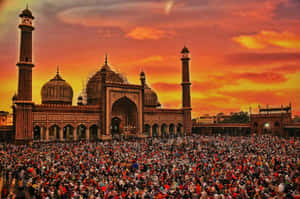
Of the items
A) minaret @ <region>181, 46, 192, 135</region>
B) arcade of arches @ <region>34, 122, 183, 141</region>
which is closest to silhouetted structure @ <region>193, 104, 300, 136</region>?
minaret @ <region>181, 46, 192, 135</region>

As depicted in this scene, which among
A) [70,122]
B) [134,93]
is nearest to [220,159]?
[70,122]

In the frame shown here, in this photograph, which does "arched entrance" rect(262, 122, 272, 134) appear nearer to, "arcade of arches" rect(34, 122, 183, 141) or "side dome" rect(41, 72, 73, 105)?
"arcade of arches" rect(34, 122, 183, 141)

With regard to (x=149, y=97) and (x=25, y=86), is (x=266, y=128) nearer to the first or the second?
(x=149, y=97)

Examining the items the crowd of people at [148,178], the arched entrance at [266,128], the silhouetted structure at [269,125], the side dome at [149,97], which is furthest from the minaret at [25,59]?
the arched entrance at [266,128]

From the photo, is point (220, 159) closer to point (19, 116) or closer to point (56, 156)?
point (56, 156)

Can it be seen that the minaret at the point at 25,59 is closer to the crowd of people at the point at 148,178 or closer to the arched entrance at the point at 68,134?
the arched entrance at the point at 68,134
